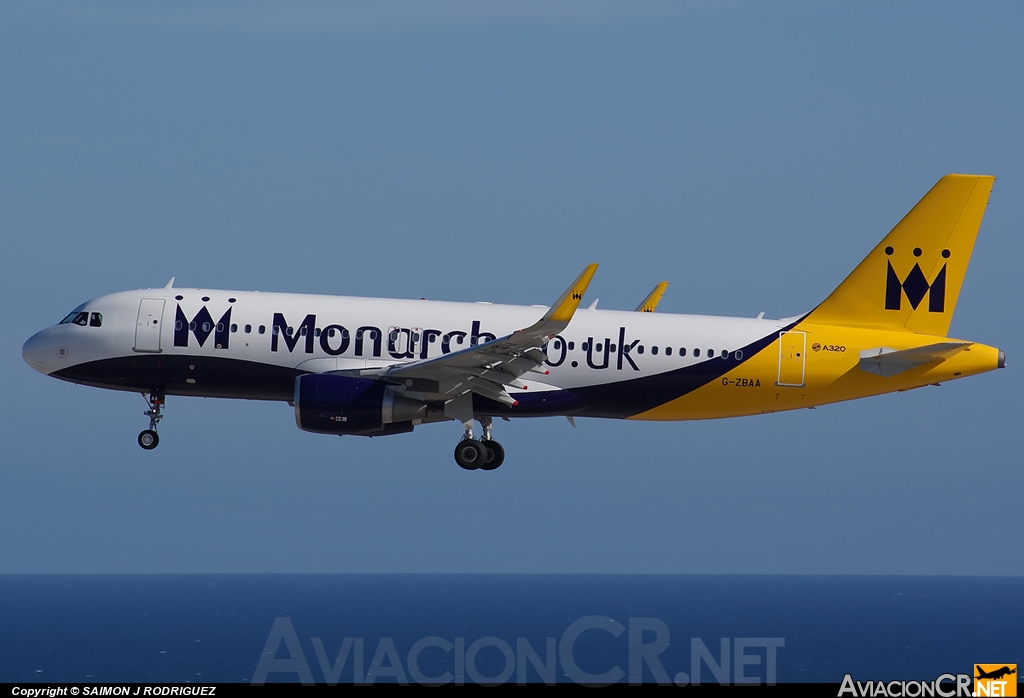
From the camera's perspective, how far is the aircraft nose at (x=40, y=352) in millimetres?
38928

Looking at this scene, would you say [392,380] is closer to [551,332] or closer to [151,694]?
[551,332]

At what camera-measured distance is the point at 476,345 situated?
36.2 metres

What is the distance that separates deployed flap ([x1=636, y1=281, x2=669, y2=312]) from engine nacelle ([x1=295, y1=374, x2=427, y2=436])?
10.8 m

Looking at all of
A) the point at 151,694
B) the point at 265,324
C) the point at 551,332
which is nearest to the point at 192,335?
the point at 265,324

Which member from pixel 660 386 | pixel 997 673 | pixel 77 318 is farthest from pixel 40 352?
pixel 997 673

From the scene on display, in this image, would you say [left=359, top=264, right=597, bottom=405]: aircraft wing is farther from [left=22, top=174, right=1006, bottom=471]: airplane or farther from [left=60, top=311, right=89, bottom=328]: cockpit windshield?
[left=60, top=311, right=89, bottom=328]: cockpit windshield

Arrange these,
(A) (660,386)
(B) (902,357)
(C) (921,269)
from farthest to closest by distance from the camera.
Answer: (C) (921,269), (A) (660,386), (B) (902,357)

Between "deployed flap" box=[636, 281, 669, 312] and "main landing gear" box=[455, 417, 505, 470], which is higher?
"deployed flap" box=[636, 281, 669, 312]

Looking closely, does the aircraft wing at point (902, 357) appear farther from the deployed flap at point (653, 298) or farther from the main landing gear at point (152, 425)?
the main landing gear at point (152, 425)

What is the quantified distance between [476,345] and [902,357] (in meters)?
12.9

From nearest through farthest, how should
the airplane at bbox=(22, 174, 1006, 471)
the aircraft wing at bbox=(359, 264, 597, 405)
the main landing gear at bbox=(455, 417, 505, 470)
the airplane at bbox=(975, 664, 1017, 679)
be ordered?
the airplane at bbox=(975, 664, 1017, 679)
the aircraft wing at bbox=(359, 264, 597, 405)
the airplane at bbox=(22, 174, 1006, 471)
the main landing gear at bbox=(455, 417, 505, 470)

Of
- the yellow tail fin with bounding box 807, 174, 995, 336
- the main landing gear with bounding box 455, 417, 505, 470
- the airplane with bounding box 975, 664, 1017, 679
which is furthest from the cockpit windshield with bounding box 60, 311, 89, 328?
the airplane with bounding box 975, 664, 1017, 679

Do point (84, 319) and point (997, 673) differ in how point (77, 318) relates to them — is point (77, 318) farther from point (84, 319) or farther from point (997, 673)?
point (997, 673)

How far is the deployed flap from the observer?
43.8m
